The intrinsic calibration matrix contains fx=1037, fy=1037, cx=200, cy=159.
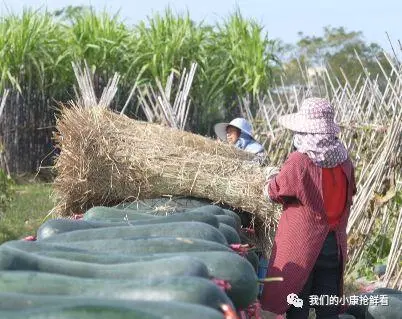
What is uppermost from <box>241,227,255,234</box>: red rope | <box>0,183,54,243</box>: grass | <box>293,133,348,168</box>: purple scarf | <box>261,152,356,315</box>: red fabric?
<box>293,133,348,168</box>: purple scarf

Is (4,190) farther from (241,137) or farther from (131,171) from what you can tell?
(131,171)

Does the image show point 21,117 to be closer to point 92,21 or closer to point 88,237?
point 92,21

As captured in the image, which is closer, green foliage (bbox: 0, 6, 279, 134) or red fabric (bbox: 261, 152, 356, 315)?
red fabric (bbox: 261, 152, 356, 315)

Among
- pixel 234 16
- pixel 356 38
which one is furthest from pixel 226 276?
pixel 356 38

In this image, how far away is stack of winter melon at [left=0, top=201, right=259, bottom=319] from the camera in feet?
8.96

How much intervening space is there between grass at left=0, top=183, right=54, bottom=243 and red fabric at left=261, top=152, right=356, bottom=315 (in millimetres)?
4710

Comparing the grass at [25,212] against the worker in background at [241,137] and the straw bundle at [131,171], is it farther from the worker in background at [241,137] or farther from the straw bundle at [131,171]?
the straw bundle at [131,171]

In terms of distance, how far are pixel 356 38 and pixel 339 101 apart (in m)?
34.9

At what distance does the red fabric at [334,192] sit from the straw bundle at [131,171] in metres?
1.14

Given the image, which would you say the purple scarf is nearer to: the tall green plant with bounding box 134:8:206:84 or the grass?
the grass

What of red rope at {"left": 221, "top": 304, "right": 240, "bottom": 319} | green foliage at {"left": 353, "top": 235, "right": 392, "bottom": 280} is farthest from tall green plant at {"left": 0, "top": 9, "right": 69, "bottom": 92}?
red rope at {"left": 221, "top": 304, "right": 240, "bottom": 319}

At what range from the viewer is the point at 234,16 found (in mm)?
15758

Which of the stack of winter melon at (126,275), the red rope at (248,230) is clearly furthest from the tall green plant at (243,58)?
the stack of winter melon at (126,275)

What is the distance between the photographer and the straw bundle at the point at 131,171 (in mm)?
6168
